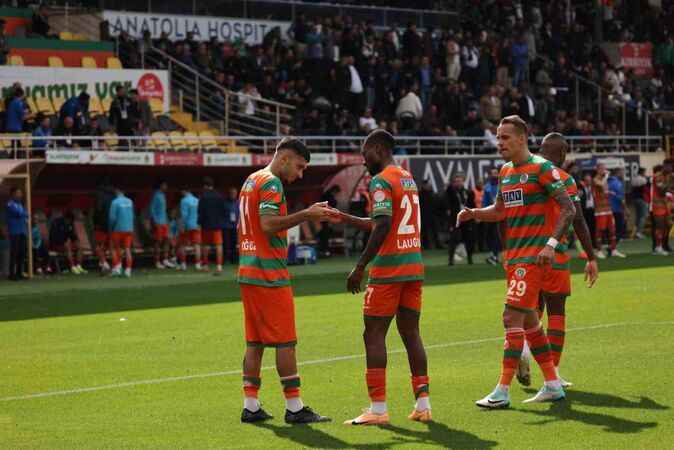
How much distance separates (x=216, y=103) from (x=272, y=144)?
2270 mm

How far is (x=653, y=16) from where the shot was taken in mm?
52844

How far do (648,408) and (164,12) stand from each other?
30232 mm

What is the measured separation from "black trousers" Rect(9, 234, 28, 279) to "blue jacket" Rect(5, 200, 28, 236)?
109 millimetres

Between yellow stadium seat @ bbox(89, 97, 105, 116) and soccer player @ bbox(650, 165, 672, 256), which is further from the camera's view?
yellow stadium seat @ bbox(89, 97, 105, 116)

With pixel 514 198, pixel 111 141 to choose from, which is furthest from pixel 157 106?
pixel 514 198

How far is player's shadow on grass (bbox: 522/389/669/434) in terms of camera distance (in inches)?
382

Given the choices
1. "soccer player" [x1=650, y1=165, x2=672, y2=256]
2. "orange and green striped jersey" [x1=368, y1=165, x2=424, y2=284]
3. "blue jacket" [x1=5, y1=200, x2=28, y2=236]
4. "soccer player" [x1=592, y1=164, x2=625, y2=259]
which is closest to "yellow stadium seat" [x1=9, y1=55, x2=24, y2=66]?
"blue jacket" [x1=5, y1=200, x2=28, y2=236]

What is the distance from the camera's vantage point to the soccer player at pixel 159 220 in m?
29.9

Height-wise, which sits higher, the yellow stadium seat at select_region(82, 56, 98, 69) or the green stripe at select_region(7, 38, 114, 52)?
the green stripe at select_region(7, 38, 114, 52)

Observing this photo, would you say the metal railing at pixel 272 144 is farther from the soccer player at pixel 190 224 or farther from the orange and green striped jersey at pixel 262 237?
the orange and green striped jersey at pixel 262 237

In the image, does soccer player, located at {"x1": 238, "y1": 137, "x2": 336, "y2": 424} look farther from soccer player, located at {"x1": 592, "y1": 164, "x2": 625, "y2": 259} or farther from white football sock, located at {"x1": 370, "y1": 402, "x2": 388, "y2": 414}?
soccer player, located at {"x1": 592, "y1": 164, "x2": 625, "y2": 259}

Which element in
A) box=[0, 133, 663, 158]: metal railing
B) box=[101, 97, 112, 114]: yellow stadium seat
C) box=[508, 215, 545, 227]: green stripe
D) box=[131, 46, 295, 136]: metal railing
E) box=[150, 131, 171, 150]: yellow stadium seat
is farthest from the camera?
box=[131, 46, 295, 136]: metal railing

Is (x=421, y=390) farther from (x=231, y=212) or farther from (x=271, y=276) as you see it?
(x=231, y=212)

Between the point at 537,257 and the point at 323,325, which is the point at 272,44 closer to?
the point at 323,325
